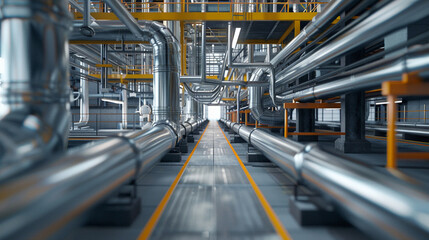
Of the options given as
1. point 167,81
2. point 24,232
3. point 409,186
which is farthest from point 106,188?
point 167,81

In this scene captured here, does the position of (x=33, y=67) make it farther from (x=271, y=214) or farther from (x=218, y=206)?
(x=271, y=214)

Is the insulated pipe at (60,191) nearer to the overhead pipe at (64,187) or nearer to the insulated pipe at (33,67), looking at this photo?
the overhead pipe at (64,187)

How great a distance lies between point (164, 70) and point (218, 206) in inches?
129

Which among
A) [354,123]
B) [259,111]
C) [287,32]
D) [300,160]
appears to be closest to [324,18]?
[354,123]

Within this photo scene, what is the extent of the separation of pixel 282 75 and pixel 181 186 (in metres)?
4.72

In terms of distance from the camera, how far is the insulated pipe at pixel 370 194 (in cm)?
127

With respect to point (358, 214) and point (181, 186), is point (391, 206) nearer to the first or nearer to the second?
point (358, 214)

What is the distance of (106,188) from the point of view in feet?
6.06

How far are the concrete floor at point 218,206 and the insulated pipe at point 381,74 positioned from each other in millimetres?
1771

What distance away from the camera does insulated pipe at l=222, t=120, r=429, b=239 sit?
1269 millimetres

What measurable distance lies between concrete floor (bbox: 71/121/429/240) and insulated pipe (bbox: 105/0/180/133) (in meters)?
1.18

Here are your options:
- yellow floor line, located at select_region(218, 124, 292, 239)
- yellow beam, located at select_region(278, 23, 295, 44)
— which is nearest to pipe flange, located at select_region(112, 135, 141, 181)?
yellow floor line, located at select_region(218, 124, 292, 239)

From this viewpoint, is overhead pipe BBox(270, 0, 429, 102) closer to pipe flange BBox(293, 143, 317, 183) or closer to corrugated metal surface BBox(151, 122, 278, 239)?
pipe flange BBox(293, 143, 317, 183)

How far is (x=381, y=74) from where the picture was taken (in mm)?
2979
